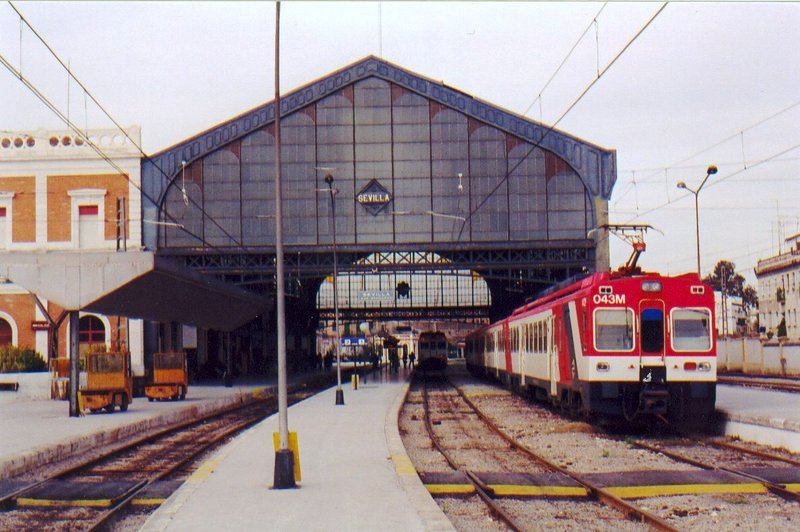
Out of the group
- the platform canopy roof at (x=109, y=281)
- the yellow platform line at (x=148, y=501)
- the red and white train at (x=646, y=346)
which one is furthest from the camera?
the platform canopy roof at (x=109, y=281)

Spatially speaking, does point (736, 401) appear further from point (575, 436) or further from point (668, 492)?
point (668, 492)

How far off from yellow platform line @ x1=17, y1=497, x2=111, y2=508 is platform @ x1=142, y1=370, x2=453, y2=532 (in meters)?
1.17

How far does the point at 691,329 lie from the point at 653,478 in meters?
6.56

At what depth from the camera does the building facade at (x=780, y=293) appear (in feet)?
236

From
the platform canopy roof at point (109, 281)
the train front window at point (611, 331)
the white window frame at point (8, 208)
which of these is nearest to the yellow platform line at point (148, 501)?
the train front window at point (611, 331)

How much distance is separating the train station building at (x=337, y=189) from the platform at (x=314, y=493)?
2982cm

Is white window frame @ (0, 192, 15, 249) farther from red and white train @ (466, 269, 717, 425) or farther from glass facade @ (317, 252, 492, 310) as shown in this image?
red and white train @ (466, 269, 717, 425)

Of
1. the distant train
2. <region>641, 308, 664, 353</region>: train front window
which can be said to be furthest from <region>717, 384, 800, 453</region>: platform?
the distant train

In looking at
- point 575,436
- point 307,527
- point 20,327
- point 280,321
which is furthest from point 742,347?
point 307,527

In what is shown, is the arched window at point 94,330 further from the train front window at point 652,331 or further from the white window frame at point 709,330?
the white window frame at point 709,330

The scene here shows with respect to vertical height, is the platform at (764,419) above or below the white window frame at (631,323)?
below

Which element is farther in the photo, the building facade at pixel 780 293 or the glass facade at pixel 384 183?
the building facade at pixel 780 293

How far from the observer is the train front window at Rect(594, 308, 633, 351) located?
20.1m

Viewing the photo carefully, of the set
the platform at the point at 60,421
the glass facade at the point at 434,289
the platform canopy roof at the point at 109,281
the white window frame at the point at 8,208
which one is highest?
the white window frame at the point at 8,208
